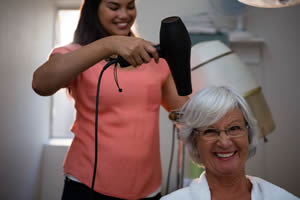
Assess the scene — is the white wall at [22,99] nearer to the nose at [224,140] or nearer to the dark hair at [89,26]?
the dark hair at [89,26]

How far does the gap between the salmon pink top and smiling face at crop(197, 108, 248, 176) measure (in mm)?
223

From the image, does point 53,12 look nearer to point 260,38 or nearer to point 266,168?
point 260,38

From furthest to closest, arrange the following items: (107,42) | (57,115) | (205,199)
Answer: (57,115), (205,199), (107,42)

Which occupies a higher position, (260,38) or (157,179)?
(260,38)

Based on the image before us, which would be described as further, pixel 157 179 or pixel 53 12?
pixel 53 12

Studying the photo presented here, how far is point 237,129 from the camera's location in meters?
1.13

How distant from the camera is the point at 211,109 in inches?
44.2

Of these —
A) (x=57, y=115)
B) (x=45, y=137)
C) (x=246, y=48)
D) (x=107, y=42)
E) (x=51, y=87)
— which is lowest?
(x=45, y=137)

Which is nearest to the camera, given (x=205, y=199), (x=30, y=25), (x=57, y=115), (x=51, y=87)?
(x=51, y=87)

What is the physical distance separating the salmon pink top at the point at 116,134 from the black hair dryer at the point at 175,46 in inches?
13.2

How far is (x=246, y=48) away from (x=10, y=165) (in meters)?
1.65

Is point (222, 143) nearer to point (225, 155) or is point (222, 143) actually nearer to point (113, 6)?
point (225, 155)

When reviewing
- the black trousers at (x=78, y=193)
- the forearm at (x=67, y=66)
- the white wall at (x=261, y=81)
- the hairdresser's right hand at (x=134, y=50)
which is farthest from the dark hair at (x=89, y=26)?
the white wall at (x=261, y=81)

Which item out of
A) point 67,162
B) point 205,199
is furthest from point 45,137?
point 205,199
